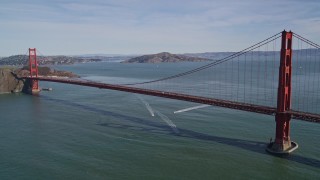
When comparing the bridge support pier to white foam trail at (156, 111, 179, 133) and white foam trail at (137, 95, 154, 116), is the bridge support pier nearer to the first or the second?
white foam trail at (156, 111, 179, 133)

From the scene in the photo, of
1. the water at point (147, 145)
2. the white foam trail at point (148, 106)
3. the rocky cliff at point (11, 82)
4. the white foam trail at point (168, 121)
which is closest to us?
the water at point (147, 145)

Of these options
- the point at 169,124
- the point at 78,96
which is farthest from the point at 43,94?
the point at 169,124

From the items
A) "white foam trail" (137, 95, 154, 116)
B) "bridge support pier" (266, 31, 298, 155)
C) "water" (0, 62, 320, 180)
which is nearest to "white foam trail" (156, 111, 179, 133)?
"water" (0, 62, 320, 180)

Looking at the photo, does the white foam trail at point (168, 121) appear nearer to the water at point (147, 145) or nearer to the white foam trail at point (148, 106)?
the water at point (147, 145)

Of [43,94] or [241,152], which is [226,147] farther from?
[43,94]

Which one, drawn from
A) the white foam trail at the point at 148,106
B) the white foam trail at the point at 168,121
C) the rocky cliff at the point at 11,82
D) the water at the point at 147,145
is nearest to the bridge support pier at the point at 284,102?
the water at the point at 147,145

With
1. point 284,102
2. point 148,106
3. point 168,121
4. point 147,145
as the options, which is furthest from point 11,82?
point 284,102
